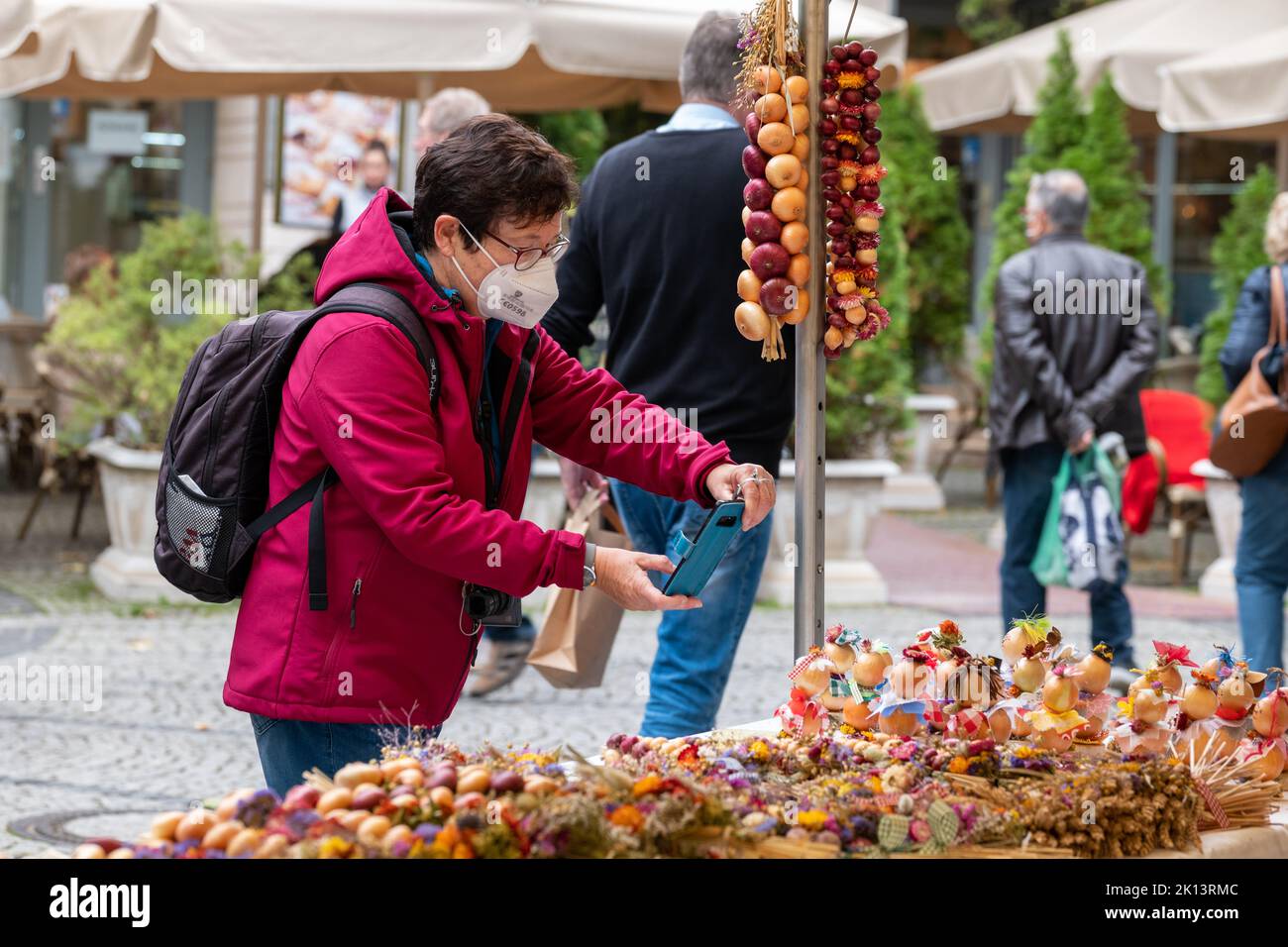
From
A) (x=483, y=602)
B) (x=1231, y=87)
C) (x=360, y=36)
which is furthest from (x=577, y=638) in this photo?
(x=1231, y=87)

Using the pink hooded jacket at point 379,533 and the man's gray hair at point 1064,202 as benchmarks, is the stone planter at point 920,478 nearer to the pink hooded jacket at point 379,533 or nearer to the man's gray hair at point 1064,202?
the man's gray hair at point 1064,202

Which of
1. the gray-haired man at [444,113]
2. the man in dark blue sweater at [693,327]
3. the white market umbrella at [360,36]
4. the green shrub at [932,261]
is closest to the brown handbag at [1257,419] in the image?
the man in dark blue sweater at [693,327]

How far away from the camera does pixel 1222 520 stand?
9055 mm

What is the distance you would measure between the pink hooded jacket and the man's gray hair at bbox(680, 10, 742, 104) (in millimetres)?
1749

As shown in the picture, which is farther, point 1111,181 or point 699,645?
point 1111,181

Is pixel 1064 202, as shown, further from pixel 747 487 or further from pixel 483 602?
pixel 483 602

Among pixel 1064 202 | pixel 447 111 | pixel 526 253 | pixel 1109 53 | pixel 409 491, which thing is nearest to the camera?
pixel 409 491

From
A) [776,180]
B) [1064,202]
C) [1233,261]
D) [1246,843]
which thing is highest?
[1233,261]

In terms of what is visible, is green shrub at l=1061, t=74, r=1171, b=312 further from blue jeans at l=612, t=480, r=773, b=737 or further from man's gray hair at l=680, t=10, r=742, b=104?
blue jeans at l=612, t=480, r=773, b=737

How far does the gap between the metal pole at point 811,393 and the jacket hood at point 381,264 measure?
994 mm

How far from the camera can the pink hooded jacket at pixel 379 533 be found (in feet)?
8.91

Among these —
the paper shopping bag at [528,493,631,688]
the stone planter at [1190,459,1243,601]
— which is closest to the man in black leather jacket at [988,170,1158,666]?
the stone planter at [1190,459,1243,601]

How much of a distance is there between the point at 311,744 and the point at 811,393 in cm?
138

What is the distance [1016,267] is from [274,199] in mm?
8140
